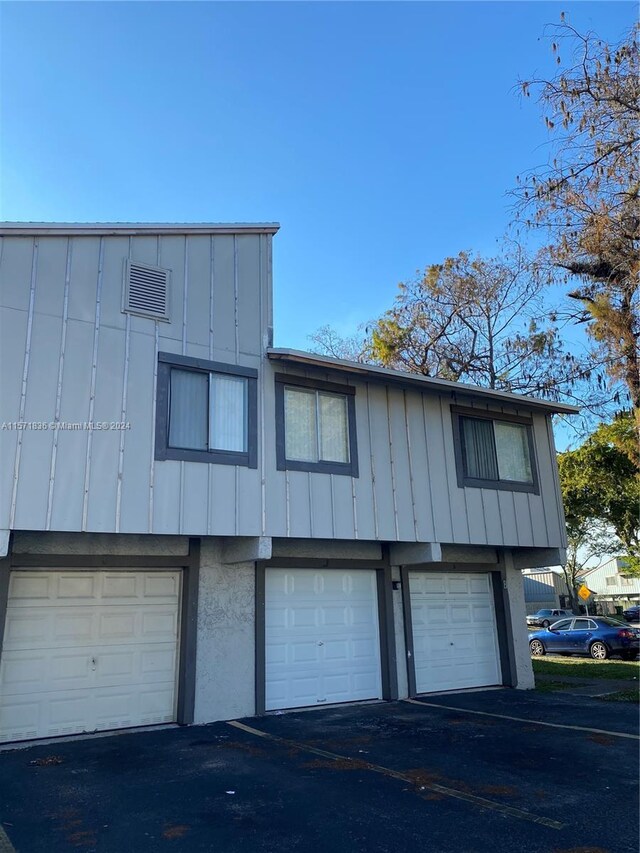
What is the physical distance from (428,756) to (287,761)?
1.65 meters

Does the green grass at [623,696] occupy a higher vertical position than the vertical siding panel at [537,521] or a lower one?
lower

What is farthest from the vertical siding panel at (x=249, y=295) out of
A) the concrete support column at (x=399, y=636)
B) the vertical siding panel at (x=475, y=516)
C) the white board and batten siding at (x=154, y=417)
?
the concrete support column at (x=399, y=636)

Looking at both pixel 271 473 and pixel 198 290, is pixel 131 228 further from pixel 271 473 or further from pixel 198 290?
pixel 271 473

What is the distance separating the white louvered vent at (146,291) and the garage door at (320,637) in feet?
15.3

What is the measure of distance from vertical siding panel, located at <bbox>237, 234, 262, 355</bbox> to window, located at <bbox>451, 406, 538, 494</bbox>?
14.3 ft

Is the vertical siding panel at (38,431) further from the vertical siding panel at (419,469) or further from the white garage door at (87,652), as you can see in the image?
the vertical siding panel at (419,469)

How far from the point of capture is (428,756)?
7.04m

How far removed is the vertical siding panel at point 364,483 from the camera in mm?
10000

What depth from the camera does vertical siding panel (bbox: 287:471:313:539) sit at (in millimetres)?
9289

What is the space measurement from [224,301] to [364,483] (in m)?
3.78

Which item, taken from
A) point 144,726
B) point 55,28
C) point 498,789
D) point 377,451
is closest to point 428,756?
point 498,789

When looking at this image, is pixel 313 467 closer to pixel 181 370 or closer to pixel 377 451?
pixel 377 451

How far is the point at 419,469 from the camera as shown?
1091 centimetres

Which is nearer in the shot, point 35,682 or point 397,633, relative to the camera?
point 35,682
